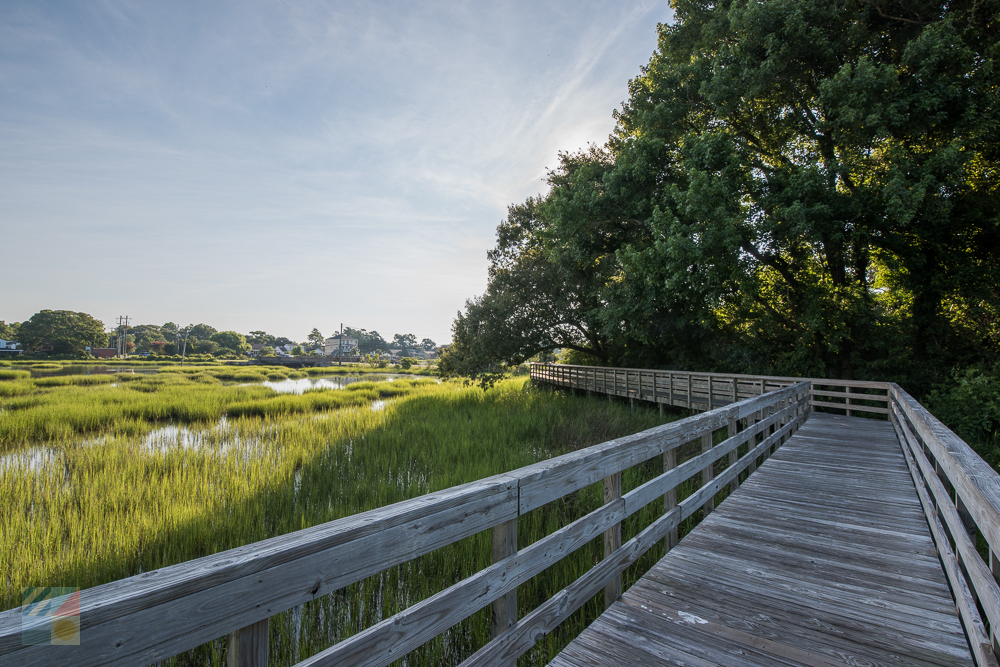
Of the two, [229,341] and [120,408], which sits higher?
[229,341]

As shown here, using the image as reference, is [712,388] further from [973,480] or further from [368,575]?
[368,575]

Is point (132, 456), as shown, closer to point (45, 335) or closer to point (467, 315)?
point (467, 315)

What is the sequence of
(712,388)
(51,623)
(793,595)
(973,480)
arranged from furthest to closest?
(712,388), (793,595), (973,480), (51,623)

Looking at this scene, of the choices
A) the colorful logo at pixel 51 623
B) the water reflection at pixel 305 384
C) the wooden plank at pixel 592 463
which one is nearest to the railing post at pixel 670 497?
the wooden plank at pixel 592 463

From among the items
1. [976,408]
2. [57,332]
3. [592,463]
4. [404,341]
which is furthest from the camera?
[404,341]

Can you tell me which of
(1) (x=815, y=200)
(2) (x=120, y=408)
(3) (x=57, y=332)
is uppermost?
(1) (x=815, y=200)

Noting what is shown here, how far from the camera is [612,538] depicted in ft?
10.0

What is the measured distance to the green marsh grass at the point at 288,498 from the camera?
405 centimetres

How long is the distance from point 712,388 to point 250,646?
576 inches

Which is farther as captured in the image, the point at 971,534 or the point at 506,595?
the point at 971,534

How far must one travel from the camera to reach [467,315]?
21953mm

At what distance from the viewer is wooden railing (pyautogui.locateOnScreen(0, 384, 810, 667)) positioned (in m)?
1.01

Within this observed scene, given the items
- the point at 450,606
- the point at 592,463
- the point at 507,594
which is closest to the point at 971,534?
the point at 592,463

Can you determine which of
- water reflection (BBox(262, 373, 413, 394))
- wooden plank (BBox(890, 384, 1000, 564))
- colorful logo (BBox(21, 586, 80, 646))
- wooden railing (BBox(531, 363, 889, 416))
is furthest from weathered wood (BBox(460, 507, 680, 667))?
water reflection (BBox(262, 373, 413, 394))
